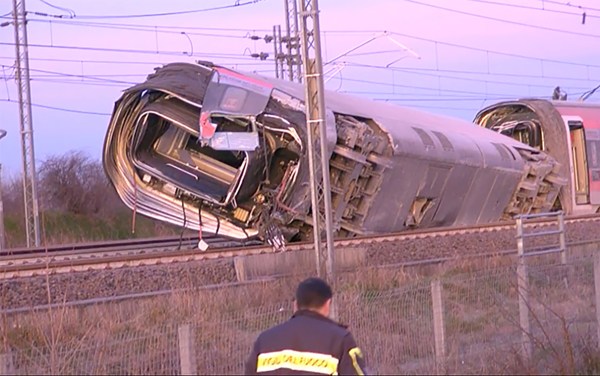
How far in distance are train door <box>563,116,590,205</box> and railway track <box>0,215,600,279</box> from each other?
279cm

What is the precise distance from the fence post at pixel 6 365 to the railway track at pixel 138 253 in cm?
641

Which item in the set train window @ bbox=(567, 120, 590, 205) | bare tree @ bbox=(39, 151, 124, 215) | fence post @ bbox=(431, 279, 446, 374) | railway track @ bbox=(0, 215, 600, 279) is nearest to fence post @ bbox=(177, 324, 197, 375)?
fence post @ bbox=(431, 279, 446, 374)

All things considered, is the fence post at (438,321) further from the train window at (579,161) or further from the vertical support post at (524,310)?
the train window at (579,161)

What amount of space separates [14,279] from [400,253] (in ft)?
24.6

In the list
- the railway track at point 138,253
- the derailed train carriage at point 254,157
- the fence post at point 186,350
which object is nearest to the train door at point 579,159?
the railway track at point 138,253

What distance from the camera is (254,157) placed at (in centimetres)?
1891

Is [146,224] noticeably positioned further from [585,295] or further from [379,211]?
[585,295]

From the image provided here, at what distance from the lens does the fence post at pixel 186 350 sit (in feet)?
23.9

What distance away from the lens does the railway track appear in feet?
56.7

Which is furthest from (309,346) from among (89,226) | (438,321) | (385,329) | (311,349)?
(89,226)

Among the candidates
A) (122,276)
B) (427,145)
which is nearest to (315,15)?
(122,276)

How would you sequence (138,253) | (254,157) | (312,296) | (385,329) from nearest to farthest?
(312,296) < (385,329) < (254,157) < (138,253)

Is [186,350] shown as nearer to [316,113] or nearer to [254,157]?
[316,113]

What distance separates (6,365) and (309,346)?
7.12 ft
